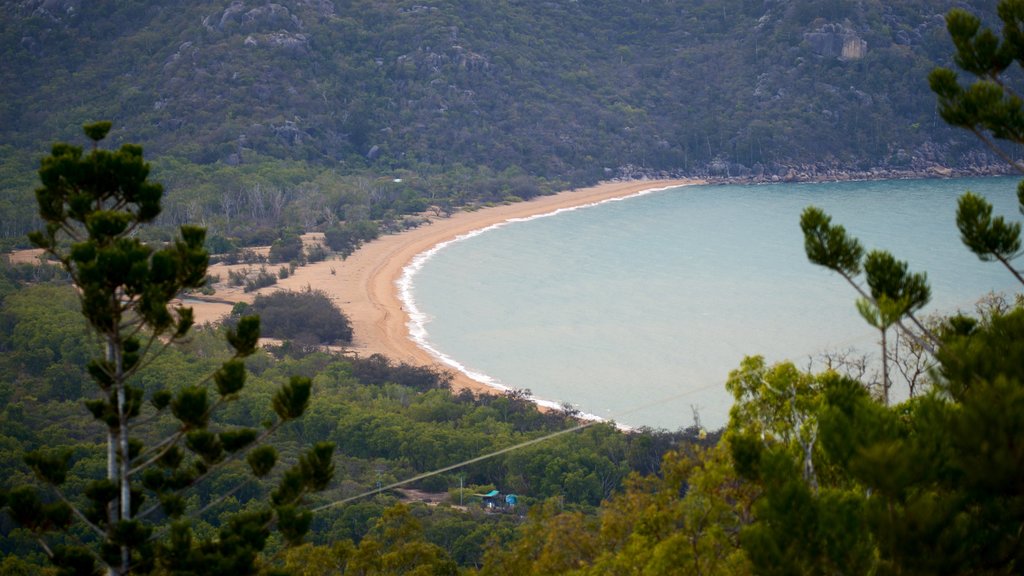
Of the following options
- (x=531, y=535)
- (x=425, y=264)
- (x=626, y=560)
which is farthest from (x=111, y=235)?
(x=425, y=264)

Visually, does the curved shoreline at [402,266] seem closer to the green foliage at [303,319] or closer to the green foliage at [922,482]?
the green foliage at [303,319]

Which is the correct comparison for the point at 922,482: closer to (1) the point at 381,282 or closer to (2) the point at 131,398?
(2) the point at 131,398

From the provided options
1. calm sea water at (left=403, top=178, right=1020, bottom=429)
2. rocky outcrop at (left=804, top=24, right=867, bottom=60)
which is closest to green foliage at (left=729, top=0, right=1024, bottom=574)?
calm sea water at (left=403, top=178, right=1020, bottom=429)

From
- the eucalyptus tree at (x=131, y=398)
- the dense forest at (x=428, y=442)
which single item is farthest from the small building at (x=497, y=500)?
the eucalyptus tree at (x=131, y=398)

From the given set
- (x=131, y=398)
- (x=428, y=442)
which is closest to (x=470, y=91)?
(x=428, y=442)

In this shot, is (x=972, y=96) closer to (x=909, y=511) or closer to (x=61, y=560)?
(x=909, y=511)

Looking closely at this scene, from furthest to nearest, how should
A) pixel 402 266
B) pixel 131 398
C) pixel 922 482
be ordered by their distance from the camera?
pixel 402 266
pixel 131 398
pixel 922 482

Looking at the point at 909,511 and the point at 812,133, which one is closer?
the point at 909,511
